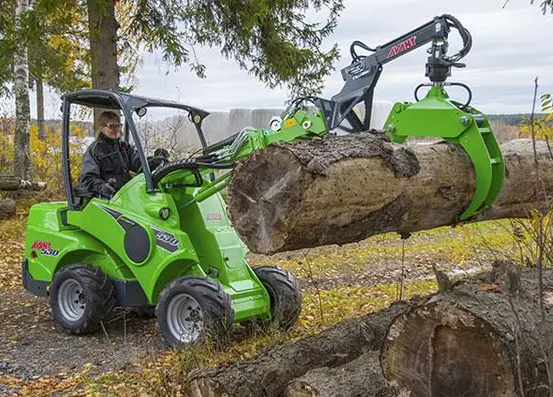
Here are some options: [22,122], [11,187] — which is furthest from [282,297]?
[22,122]

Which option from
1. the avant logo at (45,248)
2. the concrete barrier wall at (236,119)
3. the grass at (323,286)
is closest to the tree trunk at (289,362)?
the grass at (323,286)

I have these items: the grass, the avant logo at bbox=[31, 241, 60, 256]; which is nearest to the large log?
the grass

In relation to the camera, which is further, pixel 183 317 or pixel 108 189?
pixel 108 189

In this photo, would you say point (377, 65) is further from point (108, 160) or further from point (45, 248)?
point (45, 248)

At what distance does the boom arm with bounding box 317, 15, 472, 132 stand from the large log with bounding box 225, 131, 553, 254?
0.56 meters

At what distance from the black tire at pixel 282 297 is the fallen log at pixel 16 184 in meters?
9.06

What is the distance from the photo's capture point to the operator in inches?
291

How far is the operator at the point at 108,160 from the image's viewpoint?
24.3ft

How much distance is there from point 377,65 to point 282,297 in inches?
105

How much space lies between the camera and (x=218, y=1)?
1245 cm

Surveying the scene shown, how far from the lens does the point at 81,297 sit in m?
7.26

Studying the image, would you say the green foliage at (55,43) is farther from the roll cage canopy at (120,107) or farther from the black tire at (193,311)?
the black tire at (193,311)

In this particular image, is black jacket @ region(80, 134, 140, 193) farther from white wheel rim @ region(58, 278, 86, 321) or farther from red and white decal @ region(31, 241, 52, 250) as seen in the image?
white wheel rim @ region(58, 278, 86, 321)

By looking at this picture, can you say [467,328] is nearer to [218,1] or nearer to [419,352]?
[419,352]
